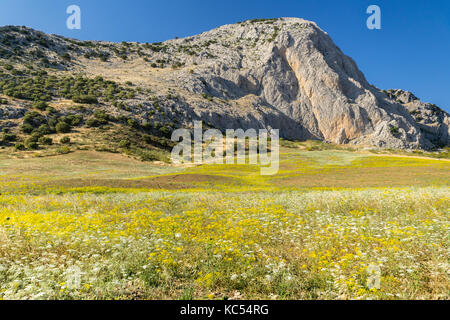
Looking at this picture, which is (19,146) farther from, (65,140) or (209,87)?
(209,87)

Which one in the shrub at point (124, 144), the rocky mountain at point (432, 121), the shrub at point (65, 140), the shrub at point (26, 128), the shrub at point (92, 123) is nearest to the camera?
the shrub at point (65, 140)

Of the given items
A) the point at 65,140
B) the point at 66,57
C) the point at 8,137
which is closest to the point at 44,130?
the point at 8,137

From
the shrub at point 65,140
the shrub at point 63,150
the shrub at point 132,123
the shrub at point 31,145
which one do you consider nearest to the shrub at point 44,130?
the shrub at point 31,145

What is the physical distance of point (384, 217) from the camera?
36.2ft

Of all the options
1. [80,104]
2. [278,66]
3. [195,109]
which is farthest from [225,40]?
[80,104]

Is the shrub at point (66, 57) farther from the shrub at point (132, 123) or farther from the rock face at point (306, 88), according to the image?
the shrub at point (132, 123)

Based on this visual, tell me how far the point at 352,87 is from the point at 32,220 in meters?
161

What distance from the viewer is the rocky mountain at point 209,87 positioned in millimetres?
82562

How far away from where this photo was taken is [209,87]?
128m

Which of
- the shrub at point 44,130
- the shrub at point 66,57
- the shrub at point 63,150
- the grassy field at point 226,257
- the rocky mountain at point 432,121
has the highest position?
the shrub at point 66,57

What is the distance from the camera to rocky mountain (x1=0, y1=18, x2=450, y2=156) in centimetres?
8256

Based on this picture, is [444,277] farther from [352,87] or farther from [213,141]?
[352,87]

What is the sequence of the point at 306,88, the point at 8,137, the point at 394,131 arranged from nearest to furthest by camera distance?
1. the point at 8,137
2. the point at 394,131
3. the point at 306,88

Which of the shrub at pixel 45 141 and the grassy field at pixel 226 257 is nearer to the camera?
the grassy field at pixel 226 257
